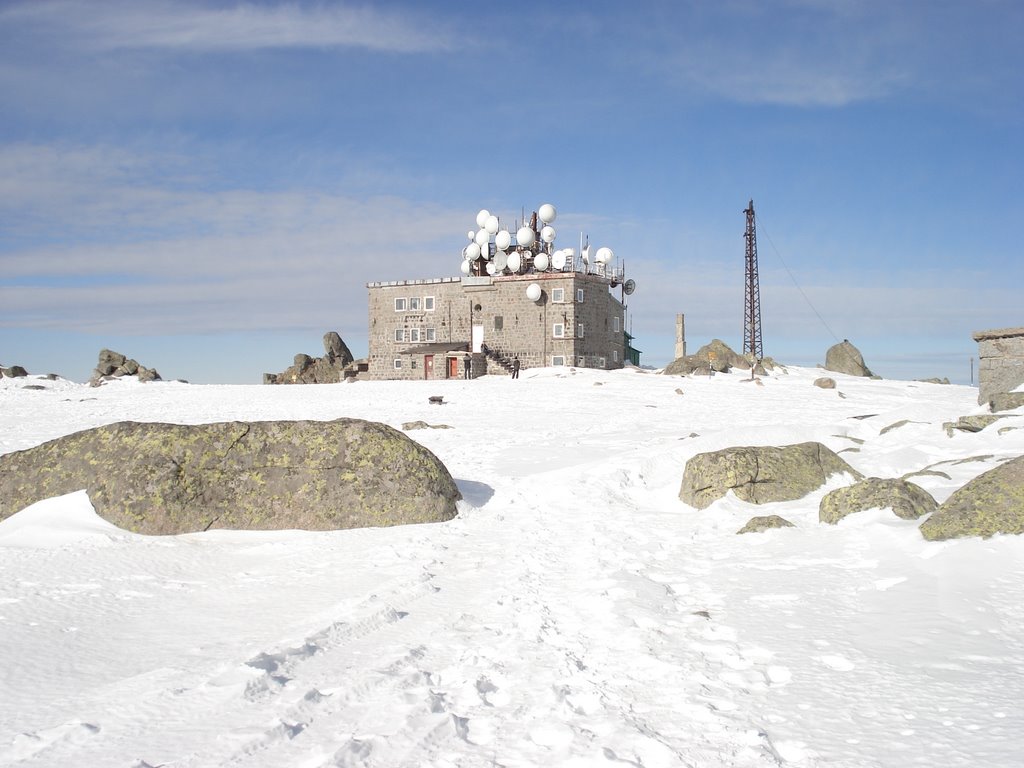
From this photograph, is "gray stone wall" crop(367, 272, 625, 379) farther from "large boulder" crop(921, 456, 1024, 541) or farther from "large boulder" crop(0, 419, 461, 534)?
"large boulder" crop(921, 456, 1024, 541)

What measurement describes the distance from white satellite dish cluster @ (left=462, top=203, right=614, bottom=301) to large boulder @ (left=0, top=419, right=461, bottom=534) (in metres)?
40.8

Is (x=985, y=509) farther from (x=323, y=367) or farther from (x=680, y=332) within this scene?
(x=323, y=367)

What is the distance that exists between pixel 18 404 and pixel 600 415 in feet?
70.7

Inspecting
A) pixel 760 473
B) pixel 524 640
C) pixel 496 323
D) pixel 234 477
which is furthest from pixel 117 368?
pixel 524 640

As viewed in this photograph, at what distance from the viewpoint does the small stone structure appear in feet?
58.7

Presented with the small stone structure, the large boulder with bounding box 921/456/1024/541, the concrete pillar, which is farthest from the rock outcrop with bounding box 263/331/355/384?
the large boulder with bounding box 921/456/1024/541

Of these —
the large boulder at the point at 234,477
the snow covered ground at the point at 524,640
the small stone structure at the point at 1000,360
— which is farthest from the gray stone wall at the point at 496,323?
the large boulder at the point at 234,477

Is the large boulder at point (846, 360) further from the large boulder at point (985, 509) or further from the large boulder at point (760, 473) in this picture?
the large boulder at point (985, 509)

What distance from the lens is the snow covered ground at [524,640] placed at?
393 centimetres

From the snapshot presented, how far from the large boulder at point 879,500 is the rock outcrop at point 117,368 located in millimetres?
46543

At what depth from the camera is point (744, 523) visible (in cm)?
993

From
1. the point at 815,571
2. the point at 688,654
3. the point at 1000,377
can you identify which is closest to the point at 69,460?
the point at 688,654

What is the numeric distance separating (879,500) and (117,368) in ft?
169

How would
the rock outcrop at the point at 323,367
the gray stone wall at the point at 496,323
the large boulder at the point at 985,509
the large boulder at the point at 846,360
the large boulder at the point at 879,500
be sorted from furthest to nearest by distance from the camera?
the rock outcrop at the point at 323,367 → the gray stone wall at the point at 496,323 → the large boulder at the point at 846,360 → the large boulder at the point at 879,500 → the large boulder at the point at 985,509
